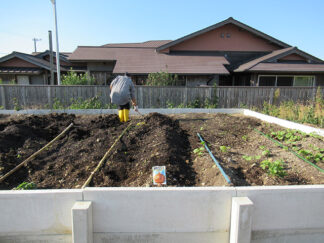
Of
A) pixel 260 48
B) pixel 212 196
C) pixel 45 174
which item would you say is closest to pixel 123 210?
pixel 212 196

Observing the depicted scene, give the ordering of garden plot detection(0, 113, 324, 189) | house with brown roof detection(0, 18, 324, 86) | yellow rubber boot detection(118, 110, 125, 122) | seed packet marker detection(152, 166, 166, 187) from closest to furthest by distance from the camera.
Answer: seed packet marker detection(152, 166, 166, 187)
garden plot detection(0, 113, 324, 189)
yellow rubber boot detection(118, 110, 125, 122)
house with brown roof detection(0, 18, 324, 86)

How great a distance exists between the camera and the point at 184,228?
2.28m

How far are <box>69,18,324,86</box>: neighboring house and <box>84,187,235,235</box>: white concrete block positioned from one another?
38.5 feet

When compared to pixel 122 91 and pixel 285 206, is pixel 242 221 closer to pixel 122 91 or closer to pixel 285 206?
pixel 285 206

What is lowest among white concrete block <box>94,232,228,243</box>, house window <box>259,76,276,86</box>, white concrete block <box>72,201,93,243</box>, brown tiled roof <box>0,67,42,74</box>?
white concrete block <box>94,232,228,243</box>

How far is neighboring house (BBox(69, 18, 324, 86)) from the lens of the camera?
46.5ft

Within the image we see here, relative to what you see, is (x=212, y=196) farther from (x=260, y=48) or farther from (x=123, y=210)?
(x=260, y=48)

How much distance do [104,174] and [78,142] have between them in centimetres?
184

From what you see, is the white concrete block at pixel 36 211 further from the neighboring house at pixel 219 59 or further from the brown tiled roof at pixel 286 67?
the brown tiled roof at pixel 286 67

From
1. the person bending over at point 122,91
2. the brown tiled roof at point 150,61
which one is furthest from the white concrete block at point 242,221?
the brown tiled roof at point 150,61

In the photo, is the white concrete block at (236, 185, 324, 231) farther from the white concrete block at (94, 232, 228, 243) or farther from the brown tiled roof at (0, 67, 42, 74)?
the brown tiled roof at (0, 67, 42, 74)

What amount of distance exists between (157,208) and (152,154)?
5.25 feet

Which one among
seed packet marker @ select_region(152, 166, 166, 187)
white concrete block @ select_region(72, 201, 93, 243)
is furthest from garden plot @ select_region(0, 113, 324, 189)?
white concrete block @ select_region(72, 201, 93, 243)

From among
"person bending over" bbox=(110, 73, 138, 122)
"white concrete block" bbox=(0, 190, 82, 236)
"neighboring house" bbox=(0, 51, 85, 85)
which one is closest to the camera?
"white concrete block" bbox=(0, 190, 82, 236)
